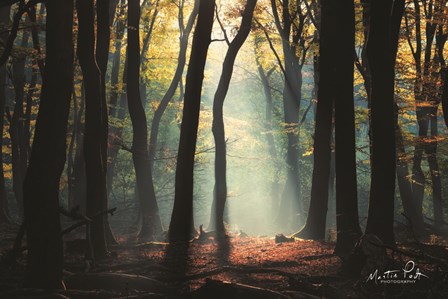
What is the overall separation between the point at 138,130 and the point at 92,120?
635 centimetres

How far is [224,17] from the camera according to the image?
1959 cm

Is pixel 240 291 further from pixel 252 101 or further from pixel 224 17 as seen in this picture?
pixel 252 101

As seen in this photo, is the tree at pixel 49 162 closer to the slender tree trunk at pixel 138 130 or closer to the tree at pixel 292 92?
the slender tree trunk at pixel 138 130

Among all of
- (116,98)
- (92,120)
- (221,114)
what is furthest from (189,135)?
(116,98)

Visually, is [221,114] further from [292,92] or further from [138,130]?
[292,92]

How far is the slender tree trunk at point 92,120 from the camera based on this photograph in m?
9.79

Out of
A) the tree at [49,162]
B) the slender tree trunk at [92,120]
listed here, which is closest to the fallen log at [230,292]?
the tree at [49,162]

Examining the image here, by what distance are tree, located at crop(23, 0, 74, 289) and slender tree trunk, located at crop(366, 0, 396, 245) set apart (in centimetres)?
600

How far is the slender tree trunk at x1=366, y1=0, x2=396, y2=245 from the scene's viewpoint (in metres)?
9.20

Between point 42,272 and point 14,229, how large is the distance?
1115 cm

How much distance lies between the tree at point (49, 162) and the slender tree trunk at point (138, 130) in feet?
30.5

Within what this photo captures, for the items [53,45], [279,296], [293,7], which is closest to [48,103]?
[53,45]

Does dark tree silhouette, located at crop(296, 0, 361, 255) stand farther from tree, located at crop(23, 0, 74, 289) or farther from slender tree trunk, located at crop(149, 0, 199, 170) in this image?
slender tree trunk, located at crop(149, 0, 199, 170)

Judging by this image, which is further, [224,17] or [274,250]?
[224,17]
